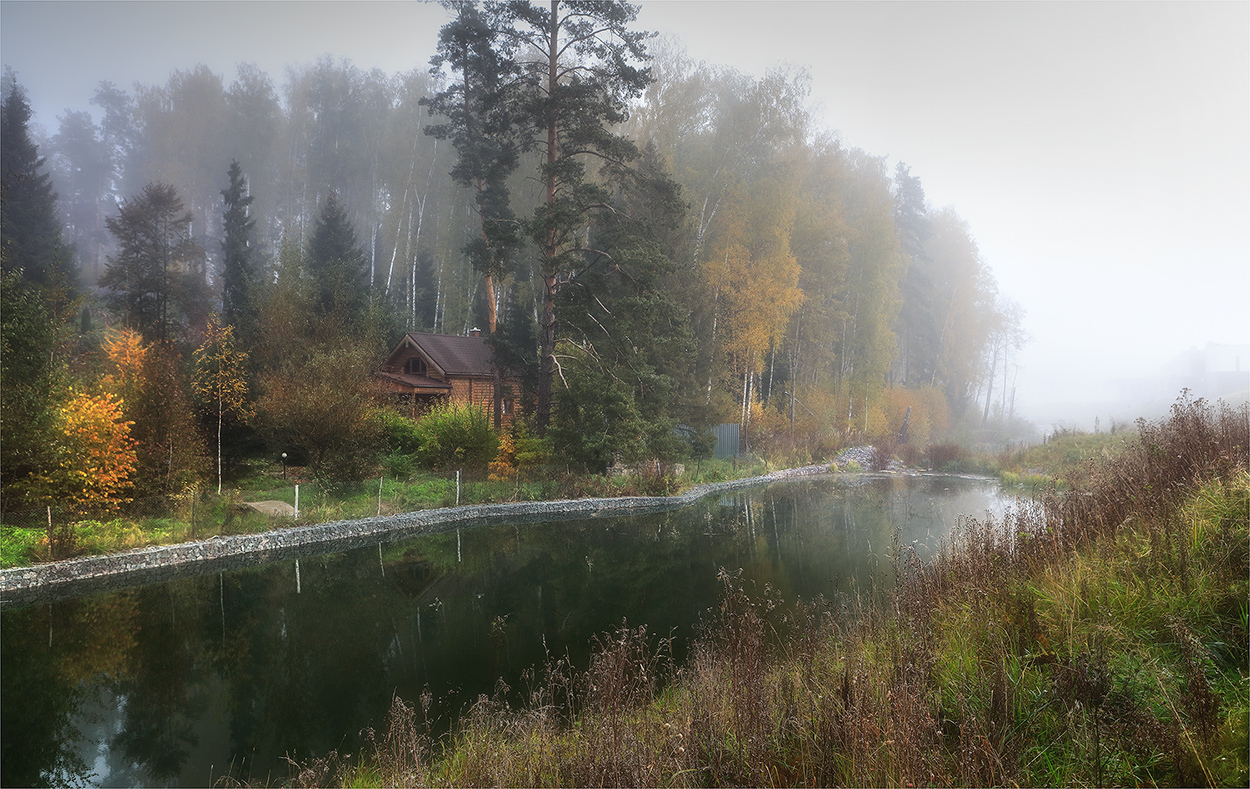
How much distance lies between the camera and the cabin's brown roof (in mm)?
24109

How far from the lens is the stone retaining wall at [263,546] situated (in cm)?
837

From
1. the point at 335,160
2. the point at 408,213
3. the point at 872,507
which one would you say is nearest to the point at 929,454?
the point at 872,507

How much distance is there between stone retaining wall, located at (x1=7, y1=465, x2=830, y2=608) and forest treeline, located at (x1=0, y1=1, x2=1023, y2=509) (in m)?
1.28

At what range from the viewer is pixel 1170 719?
2736mm

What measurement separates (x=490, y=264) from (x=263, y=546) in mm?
8374

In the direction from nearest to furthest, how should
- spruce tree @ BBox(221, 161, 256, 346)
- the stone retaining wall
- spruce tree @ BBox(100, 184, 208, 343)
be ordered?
the stone retaining wall < spruce tree @ BBox(100, 184, 208, 343) < spruce tree @ BBox(221, 161, 256, 346)

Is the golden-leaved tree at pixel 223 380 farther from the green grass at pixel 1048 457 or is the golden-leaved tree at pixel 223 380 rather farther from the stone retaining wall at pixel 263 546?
the green grass at pixel 1048 457

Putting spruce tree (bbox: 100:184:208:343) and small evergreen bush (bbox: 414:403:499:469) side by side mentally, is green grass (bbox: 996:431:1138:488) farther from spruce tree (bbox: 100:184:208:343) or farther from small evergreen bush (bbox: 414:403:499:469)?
spruce tree (bbox: 100:184:208:343)

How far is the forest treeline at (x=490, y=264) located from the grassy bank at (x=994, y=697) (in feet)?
31.5

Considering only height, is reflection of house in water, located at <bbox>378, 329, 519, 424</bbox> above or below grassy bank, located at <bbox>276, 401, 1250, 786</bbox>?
above

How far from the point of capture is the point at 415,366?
2525 centimetres

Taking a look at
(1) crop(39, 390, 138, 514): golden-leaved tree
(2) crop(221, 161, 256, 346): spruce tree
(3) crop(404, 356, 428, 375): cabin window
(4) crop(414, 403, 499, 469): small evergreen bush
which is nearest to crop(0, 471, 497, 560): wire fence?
(1) crop(39, 390, 138, 514): golden-leaved tree

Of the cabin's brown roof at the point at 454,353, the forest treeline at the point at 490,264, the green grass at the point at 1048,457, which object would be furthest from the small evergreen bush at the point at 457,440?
the green grass at the point at 1048,457

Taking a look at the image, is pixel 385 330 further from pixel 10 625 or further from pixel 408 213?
pixel 10 625
